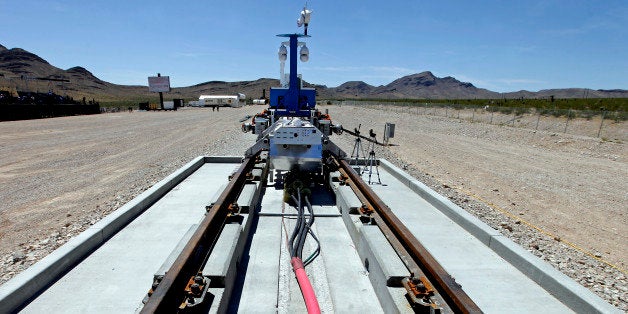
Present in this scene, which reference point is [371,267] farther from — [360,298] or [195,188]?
[195,188]

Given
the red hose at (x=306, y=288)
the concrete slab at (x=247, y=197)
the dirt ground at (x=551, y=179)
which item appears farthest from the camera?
the dirt ground at (x=551, y=179)

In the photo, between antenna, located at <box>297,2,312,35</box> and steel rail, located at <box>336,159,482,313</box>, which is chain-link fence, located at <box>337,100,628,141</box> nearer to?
antenna, located at <box>297,2,312,35</box>

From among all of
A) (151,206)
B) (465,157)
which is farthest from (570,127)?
(151,206)

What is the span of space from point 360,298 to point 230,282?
149 centimetres

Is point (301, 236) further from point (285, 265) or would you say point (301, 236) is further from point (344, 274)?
point (344, 274)

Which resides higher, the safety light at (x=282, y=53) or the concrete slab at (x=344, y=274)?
the safety light at (x=282, y=53)

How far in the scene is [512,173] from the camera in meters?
12.4

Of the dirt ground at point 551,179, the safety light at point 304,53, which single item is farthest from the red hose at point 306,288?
the safety light at point 304,53

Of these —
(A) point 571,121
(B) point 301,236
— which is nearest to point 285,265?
(B) point 301,236

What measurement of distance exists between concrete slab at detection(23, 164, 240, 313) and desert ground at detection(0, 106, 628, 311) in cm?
115

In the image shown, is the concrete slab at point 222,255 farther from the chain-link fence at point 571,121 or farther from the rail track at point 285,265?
the chain-link fence at point 571,121

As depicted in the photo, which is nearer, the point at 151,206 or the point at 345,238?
the point at 345,238

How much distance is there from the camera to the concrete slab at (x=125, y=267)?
3535 millimetres

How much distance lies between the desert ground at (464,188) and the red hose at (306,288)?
3693mm
